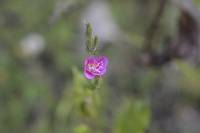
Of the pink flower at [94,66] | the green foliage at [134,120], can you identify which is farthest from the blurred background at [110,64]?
the pink flower at [94,66]

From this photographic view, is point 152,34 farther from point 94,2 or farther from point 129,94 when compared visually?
point 94,2

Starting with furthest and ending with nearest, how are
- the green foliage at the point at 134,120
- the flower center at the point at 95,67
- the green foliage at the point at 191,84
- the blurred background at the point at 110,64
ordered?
the green foliage at the point at 191,84, the blurred background at the point at 110,64, the green foliage at the point at 134,120, the flower center at the point at 95,67

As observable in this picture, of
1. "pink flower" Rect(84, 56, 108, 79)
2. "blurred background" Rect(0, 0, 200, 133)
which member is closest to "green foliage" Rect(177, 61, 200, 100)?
"blurred background" Rect(0, 0, 200, 133)

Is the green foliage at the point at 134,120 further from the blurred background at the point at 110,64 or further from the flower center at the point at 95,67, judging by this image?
the flower center at the point at 95,67

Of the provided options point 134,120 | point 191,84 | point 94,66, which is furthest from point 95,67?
point 191,84

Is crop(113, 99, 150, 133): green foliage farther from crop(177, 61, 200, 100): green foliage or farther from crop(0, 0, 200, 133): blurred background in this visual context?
crop(177, 61, 200, 100): green foliage

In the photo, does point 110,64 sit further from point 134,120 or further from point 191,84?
point 134,120
